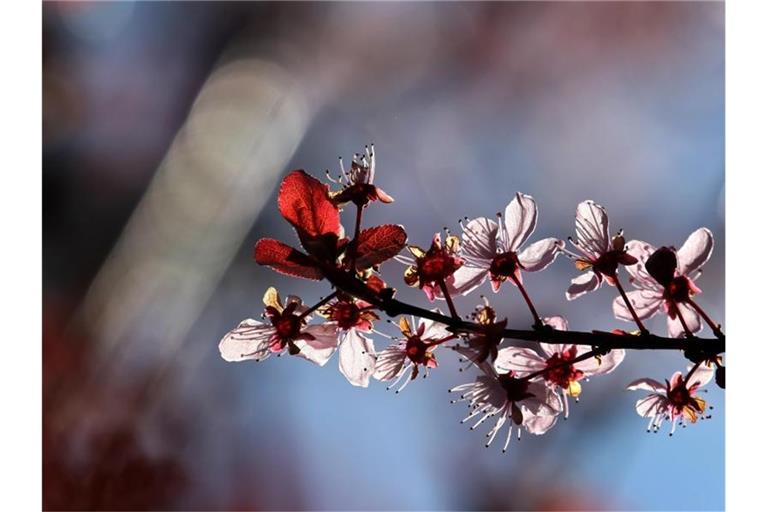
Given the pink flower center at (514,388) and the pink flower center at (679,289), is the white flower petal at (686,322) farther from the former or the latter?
the pink flower center at (514,388)

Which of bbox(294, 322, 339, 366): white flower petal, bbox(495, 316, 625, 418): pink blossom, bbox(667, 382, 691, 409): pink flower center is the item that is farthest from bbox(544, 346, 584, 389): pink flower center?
bbox(294, 322, 339, 366): white flower petal

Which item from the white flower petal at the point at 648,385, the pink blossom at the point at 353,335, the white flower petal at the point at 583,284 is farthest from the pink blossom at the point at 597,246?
the pink blossom at the point at 353,335

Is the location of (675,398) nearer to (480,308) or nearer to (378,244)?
(480,308)

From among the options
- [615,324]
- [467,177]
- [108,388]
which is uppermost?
[467,177]

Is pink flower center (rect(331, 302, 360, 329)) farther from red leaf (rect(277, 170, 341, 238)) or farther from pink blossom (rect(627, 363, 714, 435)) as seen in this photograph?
pink blossom (rect(627, 363, 714, 435))
